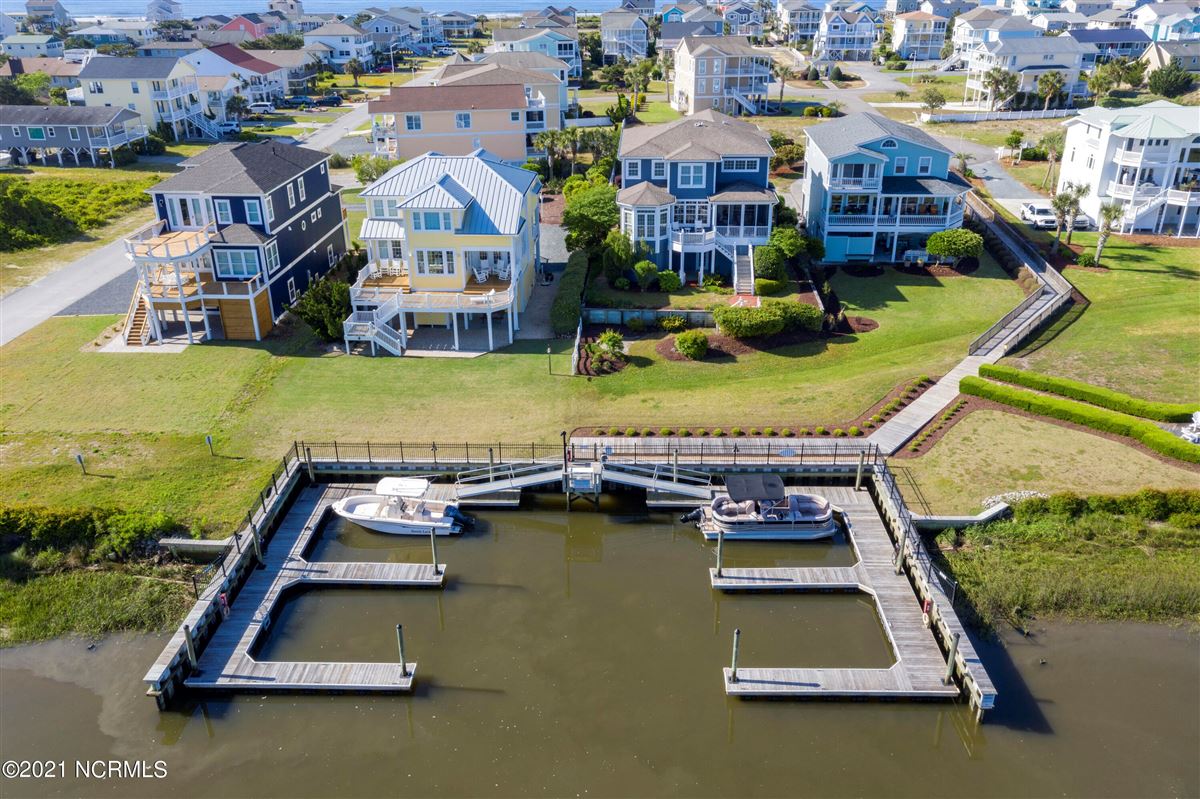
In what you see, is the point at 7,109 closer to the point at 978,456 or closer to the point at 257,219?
the point at 257,219

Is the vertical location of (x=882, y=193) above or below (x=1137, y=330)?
above

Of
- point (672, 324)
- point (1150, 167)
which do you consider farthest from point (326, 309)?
point (1150, 167)

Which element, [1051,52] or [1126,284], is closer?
[1126,284]

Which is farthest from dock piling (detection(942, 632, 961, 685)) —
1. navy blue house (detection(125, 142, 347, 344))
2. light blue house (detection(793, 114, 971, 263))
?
navy blue house (detection(125, 142, 347, 344))

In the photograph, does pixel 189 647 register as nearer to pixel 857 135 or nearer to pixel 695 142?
pixel 695 142

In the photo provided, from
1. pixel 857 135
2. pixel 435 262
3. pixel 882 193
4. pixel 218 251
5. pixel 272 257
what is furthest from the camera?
pixel 857 135

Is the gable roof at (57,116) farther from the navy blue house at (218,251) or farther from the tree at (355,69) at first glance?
the tree at (355,69)

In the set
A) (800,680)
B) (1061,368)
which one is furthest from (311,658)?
(1061,368)
